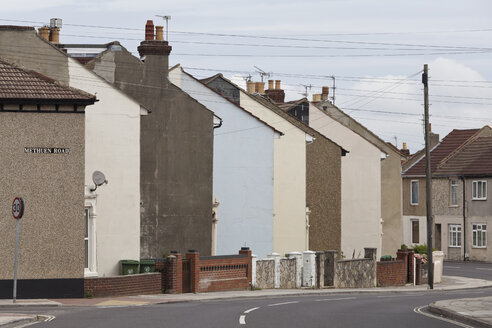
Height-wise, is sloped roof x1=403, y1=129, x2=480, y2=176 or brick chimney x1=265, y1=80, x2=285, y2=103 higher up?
brick chimney x1=265, y1=80, x2=285, y2=103

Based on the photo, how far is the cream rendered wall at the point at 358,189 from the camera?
200 ft

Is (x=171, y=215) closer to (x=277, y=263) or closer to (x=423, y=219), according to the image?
(x=277, y=263)

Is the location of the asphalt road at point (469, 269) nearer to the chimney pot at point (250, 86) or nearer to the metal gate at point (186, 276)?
the chimney pot at point (250, 86)

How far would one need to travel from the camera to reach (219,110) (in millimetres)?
48188

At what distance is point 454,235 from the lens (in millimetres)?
74250

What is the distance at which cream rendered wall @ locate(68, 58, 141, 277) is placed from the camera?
113 ft

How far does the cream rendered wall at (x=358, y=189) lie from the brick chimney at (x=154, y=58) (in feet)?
72.2

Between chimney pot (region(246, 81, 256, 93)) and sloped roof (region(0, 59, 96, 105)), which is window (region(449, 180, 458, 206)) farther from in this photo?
sloped roof (region(0, 59, 96, 105))

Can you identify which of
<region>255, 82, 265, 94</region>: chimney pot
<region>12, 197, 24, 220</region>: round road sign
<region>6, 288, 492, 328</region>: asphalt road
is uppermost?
<region>255, 82, 265, 94</region>: chimney pot

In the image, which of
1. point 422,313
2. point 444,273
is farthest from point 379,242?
point 422,313

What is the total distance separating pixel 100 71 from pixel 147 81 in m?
2.09

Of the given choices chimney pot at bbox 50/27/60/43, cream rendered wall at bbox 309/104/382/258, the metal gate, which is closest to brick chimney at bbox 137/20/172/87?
chimney pot at bbox 50/27/60/43

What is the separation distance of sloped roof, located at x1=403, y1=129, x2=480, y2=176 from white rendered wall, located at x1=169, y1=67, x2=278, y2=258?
99.9ft

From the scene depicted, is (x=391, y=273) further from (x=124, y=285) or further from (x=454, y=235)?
(x=454, y=235)
